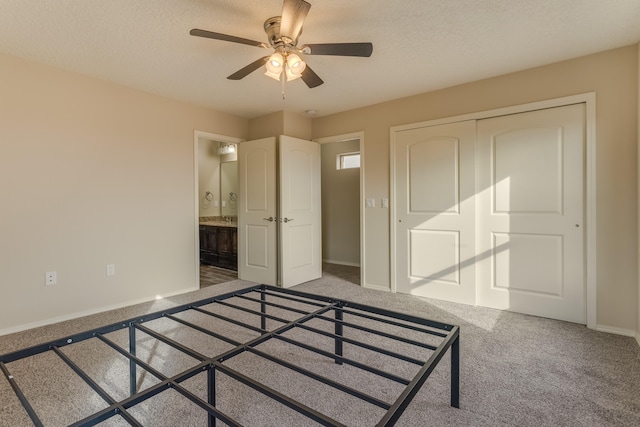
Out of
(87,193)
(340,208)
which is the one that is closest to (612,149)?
(340,208)

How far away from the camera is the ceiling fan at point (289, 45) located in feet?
A: 5.82

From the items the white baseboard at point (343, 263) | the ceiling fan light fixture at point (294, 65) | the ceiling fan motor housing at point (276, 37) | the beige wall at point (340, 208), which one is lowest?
the white baseboard at point (343, 263)

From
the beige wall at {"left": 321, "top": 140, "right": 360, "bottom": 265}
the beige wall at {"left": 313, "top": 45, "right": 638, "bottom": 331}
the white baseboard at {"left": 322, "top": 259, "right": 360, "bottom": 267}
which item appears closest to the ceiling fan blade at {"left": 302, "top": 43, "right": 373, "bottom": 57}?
the beige wall at {"left": 313, "top": 45, "right": 638, "bottom": 331}

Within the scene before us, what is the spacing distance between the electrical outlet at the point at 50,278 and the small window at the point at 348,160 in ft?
13.6

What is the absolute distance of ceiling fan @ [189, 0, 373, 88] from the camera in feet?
5.82

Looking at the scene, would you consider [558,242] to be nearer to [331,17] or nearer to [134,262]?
[331,17]

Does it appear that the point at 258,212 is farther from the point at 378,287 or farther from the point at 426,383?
the point at 426,383

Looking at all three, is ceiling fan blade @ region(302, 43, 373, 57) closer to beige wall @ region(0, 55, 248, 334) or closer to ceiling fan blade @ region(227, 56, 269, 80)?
ceiling fan blade @ region(227, 56, 269, 80)

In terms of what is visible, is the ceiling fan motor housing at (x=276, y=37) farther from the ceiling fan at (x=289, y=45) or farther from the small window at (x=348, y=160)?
the small window at (x=348, y=160)

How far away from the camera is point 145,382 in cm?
188

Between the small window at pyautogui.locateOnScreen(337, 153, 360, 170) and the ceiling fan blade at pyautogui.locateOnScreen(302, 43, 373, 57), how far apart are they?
3.51 metres

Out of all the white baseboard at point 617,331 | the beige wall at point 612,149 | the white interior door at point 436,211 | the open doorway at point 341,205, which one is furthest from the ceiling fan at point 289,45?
the open doorway at point 341,205

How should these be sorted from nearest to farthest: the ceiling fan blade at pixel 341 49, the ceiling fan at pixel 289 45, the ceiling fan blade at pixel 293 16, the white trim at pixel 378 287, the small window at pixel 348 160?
1. the ceiling fan blade at pixel 293 16
2. the ceiling fan at pixel 289 45
3. the ceiling fan blade at pixel 341 49
4. the white trim at pixel 378 287
5. the small window at pixel 348 160

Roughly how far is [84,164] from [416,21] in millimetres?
3132
